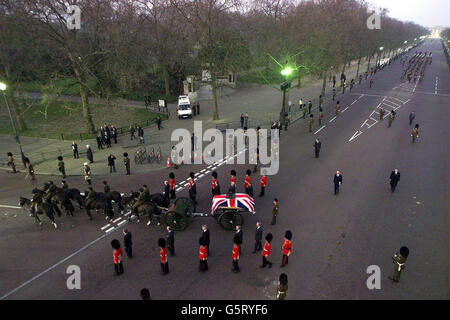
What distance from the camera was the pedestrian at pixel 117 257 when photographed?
9.77 m

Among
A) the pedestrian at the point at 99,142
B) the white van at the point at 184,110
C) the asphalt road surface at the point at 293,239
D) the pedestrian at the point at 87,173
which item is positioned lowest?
the asphalt road surface at the point at 293,239

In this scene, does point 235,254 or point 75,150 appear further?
point 75,150

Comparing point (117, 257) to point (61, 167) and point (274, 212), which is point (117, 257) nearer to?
point (274, 212)

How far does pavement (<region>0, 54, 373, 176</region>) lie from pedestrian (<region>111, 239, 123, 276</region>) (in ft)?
32.0

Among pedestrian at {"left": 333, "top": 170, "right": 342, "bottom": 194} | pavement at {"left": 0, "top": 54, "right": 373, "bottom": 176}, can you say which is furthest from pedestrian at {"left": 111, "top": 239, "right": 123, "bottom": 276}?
pedestrian at {"left": 333, "top": 170, "right": 342, "bottom": 194}

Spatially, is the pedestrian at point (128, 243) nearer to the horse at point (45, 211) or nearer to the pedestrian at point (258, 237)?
the horse at point (45, 211)

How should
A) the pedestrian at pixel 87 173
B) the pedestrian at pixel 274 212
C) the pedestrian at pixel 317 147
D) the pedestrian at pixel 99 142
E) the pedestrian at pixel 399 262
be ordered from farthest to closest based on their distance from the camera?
the pedestrian at pixel 99 142
the pedestrian at pixel 317 147
the pedestrian at pixel 87 173
the pedestrian at pixel 274 212
the pedestrian at pixel 399 262

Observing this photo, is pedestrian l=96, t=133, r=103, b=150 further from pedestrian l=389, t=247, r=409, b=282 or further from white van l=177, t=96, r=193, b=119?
pedestrian l=389, t=247, r=409, b=282

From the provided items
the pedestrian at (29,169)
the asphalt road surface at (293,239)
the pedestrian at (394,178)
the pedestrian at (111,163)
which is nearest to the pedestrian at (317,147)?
the asphalt road surface at (293,239)

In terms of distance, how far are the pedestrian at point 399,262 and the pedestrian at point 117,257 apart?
29.2 ft

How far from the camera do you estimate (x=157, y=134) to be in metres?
27.4

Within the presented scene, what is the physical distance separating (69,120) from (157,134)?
11.8 m

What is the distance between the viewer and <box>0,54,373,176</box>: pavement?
20406mm

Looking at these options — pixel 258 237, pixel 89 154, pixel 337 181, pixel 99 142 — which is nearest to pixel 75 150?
pixel 89 154
